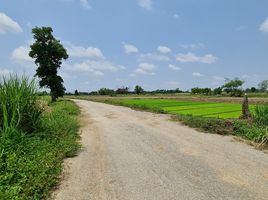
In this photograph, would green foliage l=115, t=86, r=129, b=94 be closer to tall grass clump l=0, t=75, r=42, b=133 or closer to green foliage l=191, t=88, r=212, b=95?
green foliage l=191, t=88, r=212, b=95

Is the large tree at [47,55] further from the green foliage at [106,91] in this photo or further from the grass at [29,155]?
the green foliage at [106,91]

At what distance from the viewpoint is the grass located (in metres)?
4.74

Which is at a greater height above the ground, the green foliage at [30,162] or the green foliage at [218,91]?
the green foliage at [218,91]

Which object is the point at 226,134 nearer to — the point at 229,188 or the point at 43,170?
the point at 229,188

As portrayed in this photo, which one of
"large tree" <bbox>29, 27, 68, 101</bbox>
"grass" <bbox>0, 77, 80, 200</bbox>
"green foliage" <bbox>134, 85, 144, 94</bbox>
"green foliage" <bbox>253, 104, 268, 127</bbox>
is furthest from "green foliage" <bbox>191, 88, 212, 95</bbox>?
"grass" <bbox>0, 77, 80, 200</bbox>

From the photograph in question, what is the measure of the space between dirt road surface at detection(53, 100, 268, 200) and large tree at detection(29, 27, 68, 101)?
114 ft

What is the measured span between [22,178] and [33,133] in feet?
11.5

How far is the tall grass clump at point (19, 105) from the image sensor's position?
25.9ft

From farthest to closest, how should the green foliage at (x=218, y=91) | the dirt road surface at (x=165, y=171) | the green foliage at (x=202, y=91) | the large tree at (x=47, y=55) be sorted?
the green foliage at (x=202, y=91), the green foliage at (x=218, y=91), the large tree at (x=47, y=55), the dirt road surface at (x=165, y=171)

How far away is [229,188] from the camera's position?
197 inches

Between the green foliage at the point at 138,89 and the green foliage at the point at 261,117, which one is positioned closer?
the green foliage at the point at 261,117

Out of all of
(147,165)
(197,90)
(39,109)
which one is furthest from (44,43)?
(197,90)

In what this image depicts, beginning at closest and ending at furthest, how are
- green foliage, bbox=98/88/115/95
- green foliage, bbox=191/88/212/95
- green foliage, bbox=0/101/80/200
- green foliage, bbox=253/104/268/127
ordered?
green foliage, bbox=0/101/80/200 → green foliage, bbox=253/104/268/127 → green foliage, bbox=191/88/212/95 → green foliage, bbox=98/88/115/95

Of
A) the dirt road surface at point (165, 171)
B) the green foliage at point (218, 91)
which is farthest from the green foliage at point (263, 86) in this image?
the dirt road surface at point (165, 171)
